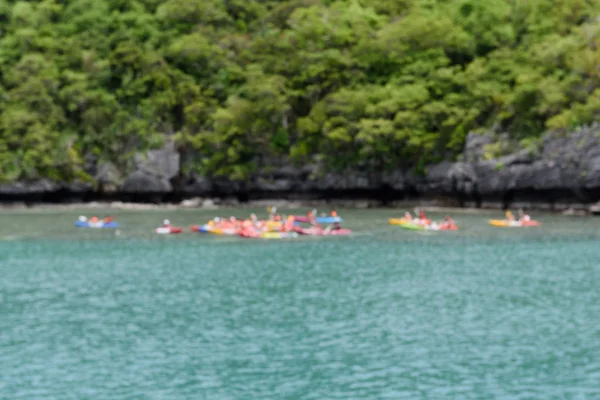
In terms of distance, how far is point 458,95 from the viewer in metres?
78.8

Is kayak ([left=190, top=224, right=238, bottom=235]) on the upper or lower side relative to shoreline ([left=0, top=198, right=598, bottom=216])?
lower

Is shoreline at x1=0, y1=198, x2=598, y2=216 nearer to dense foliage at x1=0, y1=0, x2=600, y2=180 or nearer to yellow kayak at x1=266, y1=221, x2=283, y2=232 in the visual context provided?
dense foliage at x1=0, y1=0, x2=600, y2=180

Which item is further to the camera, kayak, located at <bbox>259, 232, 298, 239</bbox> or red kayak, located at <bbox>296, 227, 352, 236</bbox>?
red kayak, located at <bbox>296, 227, 352, 236</bbox>

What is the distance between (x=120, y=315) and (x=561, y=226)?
119ft

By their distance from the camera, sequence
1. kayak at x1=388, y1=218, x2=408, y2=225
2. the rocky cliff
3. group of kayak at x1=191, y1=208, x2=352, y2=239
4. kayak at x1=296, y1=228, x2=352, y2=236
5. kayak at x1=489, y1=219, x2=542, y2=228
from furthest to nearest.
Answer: the rocky cliff < kayak at x1=388, y1=218, x2=408, y2=225 < kayak at x1=489, y1=219, x2=542, y2=228 < kayak at x1=296, y1=228, x2=352, y2=236 < group of kayak at x1=191, y1=208, x2=352, y2=239

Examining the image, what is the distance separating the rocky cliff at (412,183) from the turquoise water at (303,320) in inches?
757

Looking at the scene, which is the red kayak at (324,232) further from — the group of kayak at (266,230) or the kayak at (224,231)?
the kayak at (224,231)

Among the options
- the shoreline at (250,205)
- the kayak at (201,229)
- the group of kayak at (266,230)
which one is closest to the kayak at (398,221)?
the group of kayak at (266,230)

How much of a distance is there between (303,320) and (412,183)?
5553 cm

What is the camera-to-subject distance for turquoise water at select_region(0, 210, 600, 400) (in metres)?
21.2

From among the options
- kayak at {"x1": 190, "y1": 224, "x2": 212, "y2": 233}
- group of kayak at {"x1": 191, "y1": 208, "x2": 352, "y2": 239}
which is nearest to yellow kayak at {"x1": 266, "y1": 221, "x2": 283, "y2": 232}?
group of kayak at {"x1": 191, "y1": 208, "x2": 352, "y2": 239}

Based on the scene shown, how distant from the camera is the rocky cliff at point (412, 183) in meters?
68.5

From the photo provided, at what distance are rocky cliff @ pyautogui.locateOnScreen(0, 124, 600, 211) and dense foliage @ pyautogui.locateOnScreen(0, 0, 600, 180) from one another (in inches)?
63.8

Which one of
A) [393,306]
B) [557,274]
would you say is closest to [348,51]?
[557,274]
